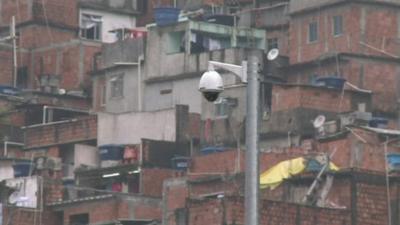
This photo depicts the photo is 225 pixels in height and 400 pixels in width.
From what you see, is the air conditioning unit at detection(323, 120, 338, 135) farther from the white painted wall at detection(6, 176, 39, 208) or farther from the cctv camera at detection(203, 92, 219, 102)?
the cctv camera at detection(203, 92, 219, 102)

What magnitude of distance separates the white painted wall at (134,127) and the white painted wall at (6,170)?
3600 millimetres

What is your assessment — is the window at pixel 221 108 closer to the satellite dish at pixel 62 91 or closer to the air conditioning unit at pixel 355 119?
the air conditioning unit at pixel 355 119

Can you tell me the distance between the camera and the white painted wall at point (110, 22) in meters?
88.4

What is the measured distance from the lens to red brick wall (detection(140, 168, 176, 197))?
66250mm

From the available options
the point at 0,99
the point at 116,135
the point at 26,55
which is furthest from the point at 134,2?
the point at 116,135

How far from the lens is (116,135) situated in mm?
74688

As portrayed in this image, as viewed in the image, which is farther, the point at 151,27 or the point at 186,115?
the point at 151,27

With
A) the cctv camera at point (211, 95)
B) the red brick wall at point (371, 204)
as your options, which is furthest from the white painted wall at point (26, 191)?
the cctv camera at point (211, 95)

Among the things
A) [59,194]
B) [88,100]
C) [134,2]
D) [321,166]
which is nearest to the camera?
[321,166]

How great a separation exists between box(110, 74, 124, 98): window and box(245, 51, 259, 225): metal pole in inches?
2074

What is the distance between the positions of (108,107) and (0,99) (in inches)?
185

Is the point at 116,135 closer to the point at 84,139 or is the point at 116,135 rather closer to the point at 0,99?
the point at 84,139

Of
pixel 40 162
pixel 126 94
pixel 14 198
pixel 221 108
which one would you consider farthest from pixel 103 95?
pixel 14 198

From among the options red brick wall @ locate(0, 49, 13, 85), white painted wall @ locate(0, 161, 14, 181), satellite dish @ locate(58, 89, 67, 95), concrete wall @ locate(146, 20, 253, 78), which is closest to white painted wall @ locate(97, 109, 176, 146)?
concrete wall @ locate(146, 20, 253, 78)
